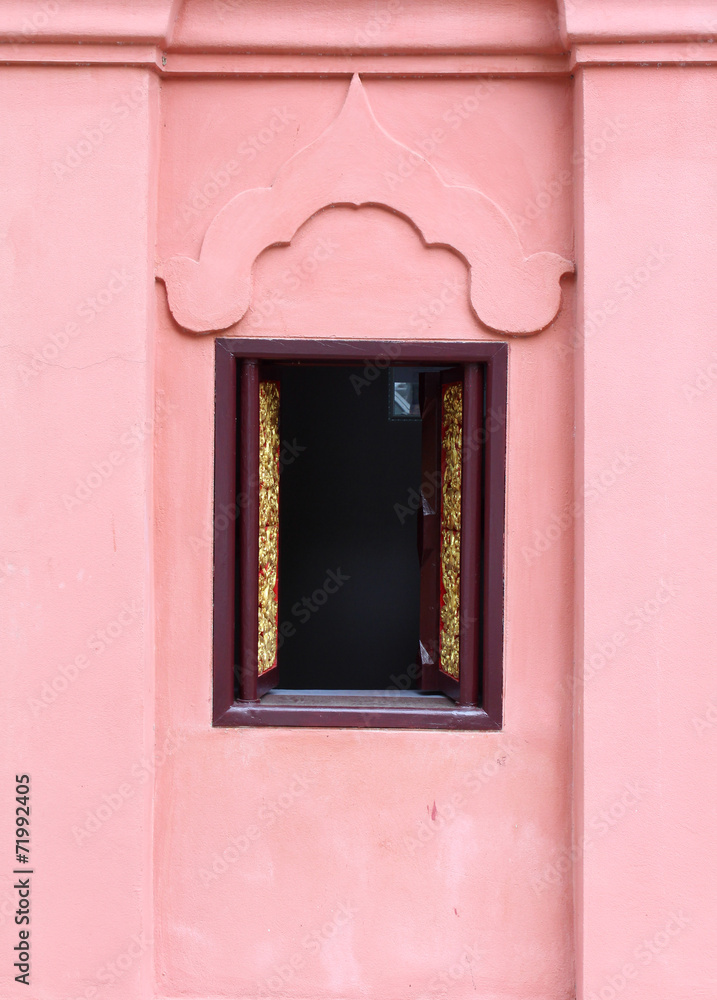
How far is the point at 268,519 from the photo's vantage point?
3.25 m

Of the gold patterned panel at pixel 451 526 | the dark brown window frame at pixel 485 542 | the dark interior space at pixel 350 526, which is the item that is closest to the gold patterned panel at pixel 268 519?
the dark brown window frame at pixel 485 542

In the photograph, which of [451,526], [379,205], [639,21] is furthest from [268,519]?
[639,21]

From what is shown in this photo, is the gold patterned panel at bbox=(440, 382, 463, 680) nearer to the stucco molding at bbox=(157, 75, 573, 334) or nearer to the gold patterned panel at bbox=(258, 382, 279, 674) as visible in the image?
the stucco molding at bbox=(157, 75, 573, 334)

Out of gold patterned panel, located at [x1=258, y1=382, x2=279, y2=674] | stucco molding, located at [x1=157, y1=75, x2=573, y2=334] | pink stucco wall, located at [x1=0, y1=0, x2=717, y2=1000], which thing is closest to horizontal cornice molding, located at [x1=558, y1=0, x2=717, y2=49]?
pink stucco wall, located at [x1=0, y1=0, x2=717, y2=1000]

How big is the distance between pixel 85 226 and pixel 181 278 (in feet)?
1.27

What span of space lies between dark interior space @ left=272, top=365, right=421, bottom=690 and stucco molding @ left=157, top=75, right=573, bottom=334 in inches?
124

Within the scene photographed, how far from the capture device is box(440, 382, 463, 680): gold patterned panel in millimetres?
3175

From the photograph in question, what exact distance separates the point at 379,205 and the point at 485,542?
1.35m

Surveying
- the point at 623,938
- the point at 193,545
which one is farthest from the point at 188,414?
the point at 623,938

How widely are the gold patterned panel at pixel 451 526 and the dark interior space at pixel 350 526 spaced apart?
9.45 ft

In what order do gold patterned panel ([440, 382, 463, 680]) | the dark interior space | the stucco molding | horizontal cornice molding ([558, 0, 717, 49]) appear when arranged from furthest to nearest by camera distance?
the dark interior space < gold patterned panel ([440, 382, 463, 680]) < the stucco molding < horizontal cornice molding ([558, 0, 717, 49])

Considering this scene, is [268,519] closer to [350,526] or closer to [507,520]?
[507,520]

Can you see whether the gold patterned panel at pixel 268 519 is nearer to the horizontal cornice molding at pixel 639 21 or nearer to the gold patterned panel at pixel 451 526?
the gold patterned panel at pixel 451 526

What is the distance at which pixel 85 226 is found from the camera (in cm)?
294
